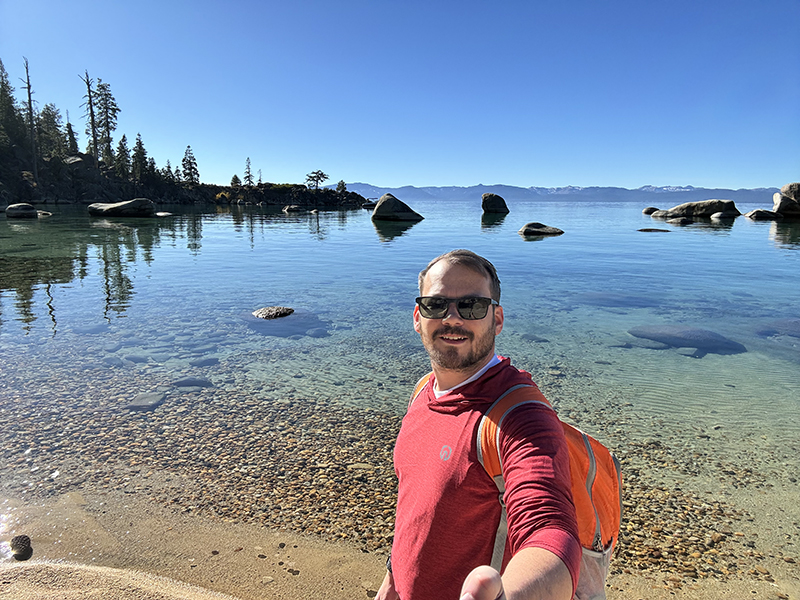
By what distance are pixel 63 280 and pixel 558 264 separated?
2046 centimetres

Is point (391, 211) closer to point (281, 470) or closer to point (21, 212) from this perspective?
point (21, 212)

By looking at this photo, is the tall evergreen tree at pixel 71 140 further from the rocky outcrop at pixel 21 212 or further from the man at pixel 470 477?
the man at pixel 470 477

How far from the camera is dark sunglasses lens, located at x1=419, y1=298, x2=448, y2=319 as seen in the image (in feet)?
7.44

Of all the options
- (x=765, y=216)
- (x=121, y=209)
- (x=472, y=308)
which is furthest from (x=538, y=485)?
(x=765, y=216)

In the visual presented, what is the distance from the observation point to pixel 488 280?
2.28 m

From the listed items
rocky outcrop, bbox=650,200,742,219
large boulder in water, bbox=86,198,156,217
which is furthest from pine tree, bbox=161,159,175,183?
rocky outcrop, bbox=650,200,742,219

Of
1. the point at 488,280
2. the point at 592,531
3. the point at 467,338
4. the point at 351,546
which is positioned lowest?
the point at 351,546

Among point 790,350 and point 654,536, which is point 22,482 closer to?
point 654,536

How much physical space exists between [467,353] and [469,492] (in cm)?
60

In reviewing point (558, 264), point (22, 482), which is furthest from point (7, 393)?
point (558, 264)

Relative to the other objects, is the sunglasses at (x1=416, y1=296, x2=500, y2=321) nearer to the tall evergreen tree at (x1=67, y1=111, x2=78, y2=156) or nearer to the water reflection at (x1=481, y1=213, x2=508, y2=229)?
the water reflection at (x1=481, y1=213, x2=508, y2=229)

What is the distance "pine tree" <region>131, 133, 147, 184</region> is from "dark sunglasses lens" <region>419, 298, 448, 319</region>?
107173 millimetres

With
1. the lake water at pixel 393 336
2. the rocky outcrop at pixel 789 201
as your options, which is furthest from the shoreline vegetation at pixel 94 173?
the rocky outcrop at pixel 789 201

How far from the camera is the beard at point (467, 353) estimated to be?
2174mm
